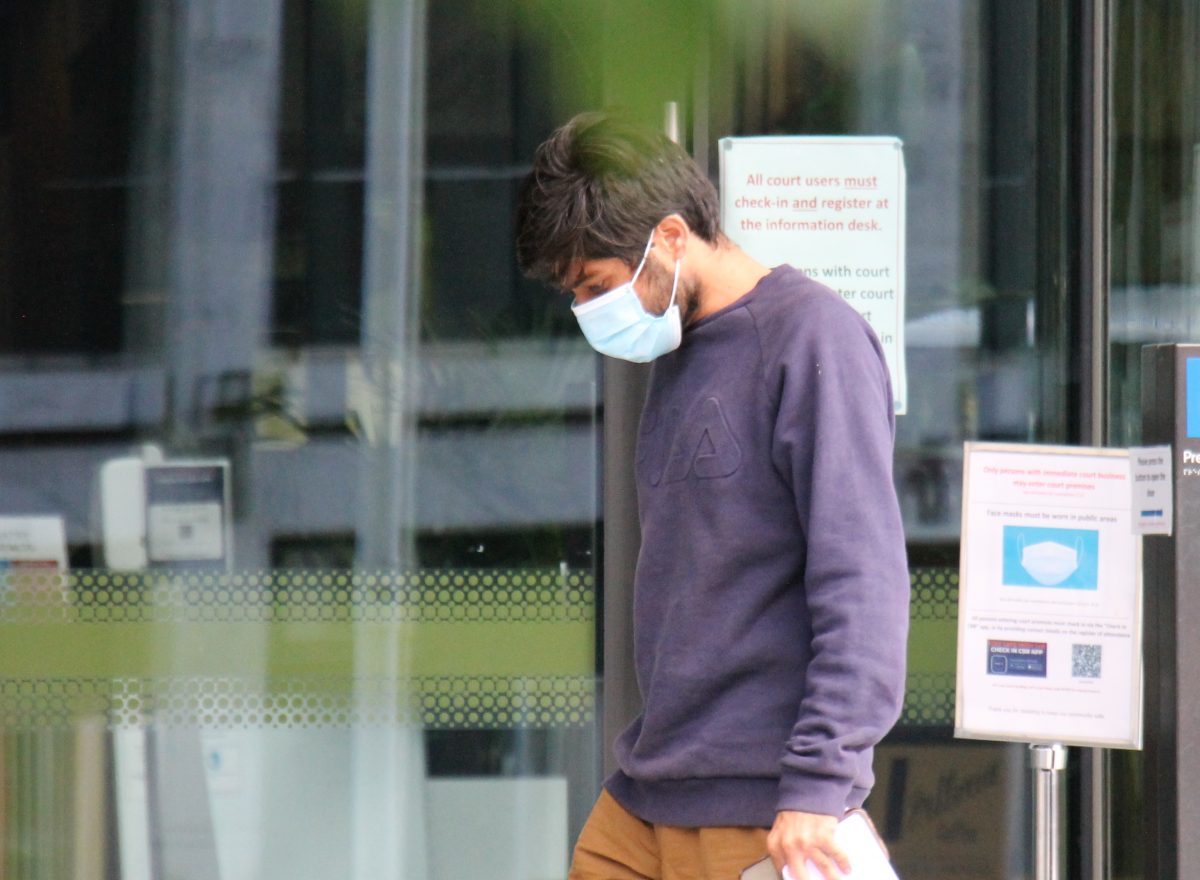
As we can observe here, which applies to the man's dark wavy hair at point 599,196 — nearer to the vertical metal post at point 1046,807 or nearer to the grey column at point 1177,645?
the grey column at point 1177,645

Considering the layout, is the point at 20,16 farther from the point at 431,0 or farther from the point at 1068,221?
the point at 1068,221

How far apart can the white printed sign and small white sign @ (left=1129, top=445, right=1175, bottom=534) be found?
75 cm

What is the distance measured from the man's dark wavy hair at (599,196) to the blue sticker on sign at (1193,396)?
1.37 meters

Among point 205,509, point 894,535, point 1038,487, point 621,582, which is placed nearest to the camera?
point 894,535

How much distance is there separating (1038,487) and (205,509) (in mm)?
1950

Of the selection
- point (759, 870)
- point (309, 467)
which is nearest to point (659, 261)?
point (759, 870)

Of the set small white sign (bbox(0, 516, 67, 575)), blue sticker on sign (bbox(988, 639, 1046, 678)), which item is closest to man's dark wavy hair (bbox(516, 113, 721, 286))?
blue sticker on sign (bbox(988, 639, 1046, 678))

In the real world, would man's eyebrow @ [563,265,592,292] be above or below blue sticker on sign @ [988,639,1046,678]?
above

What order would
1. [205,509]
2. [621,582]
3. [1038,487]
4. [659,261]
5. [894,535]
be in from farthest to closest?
[205,509]
[621,582]
[1038,487]
[659,261]
[894,535]

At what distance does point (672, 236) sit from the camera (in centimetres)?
223

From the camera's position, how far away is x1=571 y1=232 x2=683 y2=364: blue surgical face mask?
2.22 m

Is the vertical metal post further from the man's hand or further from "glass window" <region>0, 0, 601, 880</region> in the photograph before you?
the man's hand

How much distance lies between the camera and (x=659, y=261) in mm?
2223

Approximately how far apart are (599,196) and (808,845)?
87cm
